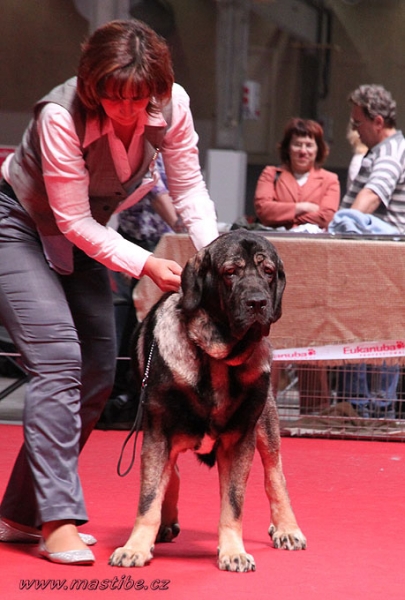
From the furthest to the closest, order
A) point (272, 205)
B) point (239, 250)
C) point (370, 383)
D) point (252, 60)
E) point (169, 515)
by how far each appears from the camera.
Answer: point (252, 60)
point (272, 205)
point (370, 383)
point (169, 515)
point (239, 250)

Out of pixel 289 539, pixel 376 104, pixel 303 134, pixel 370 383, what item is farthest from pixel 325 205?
pixel 289 539

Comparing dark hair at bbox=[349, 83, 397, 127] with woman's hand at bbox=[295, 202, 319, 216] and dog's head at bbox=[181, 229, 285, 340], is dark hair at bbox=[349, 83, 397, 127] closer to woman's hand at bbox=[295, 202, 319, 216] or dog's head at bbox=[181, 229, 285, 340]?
woman's hand at bbox=[295, 202, 319, 216]

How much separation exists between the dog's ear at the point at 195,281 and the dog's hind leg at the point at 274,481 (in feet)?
1.72

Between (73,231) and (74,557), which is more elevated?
(73,231)

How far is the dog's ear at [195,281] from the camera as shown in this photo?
112 inches

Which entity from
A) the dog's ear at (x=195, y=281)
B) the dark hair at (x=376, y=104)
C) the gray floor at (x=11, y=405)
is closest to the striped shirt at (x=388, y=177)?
the dark hair at (x=376, y=104)

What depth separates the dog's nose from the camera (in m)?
2.68

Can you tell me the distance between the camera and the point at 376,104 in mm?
5656

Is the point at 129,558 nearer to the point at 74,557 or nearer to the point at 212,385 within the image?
the point at 74,557

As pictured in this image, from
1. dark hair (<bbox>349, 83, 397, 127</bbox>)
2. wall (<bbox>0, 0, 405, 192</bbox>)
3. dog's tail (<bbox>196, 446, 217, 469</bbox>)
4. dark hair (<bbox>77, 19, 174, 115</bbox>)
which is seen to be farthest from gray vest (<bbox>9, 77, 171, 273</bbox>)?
wall (<bbox>0, 0, 405, 192</bbox>)

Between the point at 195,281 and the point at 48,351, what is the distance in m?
0.47

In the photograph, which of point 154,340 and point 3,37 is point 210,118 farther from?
point 154,340

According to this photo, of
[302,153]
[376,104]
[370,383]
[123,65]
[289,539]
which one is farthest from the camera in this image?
[302,153]

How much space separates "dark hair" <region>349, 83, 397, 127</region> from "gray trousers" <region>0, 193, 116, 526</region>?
297 centimetres
